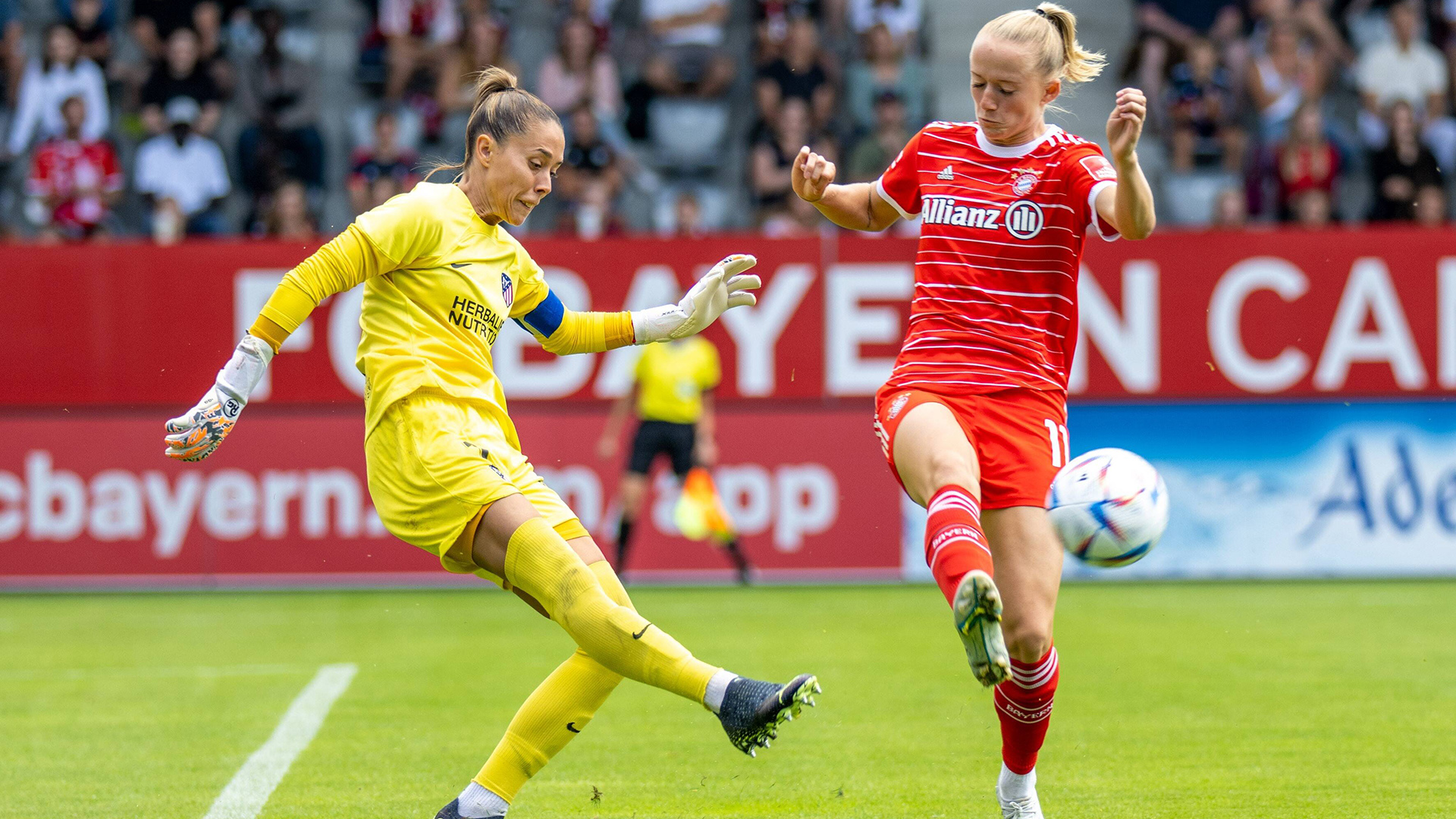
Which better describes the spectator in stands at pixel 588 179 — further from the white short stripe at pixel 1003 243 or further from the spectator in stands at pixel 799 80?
the white short stripe at pixel 1003 243

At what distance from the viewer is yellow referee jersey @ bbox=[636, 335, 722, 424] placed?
13062 mm

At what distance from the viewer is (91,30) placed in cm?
1590

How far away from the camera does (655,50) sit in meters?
16.5

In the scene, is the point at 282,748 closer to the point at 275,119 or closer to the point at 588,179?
the point at 588,179

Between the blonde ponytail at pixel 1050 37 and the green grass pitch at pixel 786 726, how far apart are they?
7.33 feet

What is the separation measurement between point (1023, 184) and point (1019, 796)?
175cm

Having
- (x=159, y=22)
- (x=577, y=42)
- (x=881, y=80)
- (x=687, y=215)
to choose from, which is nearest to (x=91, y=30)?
(x=159, y=22)

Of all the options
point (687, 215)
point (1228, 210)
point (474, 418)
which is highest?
point (474, 418)

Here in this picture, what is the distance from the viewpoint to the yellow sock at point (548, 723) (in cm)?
469

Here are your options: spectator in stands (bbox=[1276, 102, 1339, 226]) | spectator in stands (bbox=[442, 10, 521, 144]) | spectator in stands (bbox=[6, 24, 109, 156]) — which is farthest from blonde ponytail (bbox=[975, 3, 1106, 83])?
spectator in stands (bbox=[6, 24, 109, 156])

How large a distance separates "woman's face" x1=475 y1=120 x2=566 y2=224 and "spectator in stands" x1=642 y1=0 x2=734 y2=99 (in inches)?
457

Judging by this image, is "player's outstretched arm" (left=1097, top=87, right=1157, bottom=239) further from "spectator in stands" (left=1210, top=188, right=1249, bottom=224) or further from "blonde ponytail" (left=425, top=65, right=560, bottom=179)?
"spectator in stands" (left=1210, top=188, right=1249, bottom=224)

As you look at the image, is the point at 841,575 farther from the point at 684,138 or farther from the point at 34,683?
the point at 34,683

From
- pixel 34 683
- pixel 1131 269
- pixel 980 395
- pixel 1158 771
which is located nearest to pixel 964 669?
pixel 1158 771
